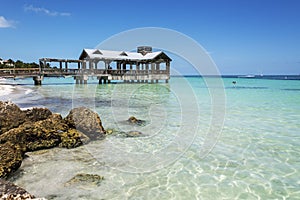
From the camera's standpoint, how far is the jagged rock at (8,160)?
173 inches

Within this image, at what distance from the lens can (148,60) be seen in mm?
35531

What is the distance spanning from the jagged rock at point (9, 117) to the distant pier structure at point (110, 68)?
2460 cm

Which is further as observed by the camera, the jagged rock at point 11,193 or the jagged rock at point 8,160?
the jagged rock at point 8,160

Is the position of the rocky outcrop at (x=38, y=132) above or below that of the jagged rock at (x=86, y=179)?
above

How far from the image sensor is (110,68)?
35781 millimetres

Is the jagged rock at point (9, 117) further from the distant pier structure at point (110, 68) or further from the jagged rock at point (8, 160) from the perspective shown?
the distant pier structure at point (110, 68)

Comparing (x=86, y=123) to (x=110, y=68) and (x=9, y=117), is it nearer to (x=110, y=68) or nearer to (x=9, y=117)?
(x=9, y=117)

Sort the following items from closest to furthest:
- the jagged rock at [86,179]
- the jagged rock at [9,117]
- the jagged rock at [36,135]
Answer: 1. the jagged rock at [86,179]
2. the jagged rock at [36,135]
3. the jagged rock at [9,117]

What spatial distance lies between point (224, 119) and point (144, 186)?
7128 millimetres

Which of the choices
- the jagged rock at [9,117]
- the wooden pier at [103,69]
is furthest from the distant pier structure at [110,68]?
the jagged rock at [9,117]

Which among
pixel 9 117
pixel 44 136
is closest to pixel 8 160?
pixel 44 136

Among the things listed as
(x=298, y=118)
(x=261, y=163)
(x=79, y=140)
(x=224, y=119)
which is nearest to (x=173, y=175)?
(x=261, y=163)

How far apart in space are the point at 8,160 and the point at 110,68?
31.9 m

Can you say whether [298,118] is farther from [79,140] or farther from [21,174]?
[21,174]
